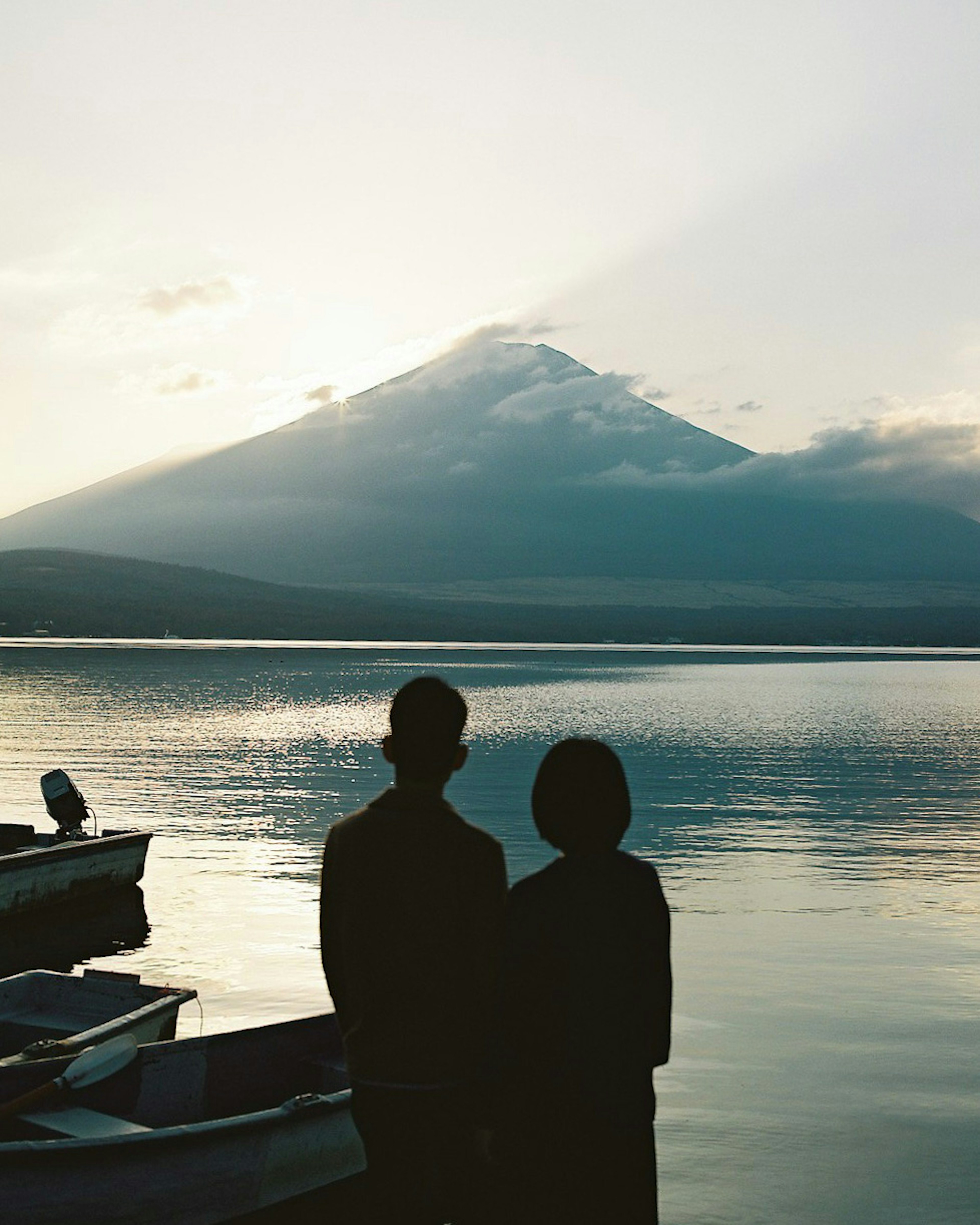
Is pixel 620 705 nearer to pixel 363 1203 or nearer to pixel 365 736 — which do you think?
pixel 365 736

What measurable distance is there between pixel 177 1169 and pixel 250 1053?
177 cm

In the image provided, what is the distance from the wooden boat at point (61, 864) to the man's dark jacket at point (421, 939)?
43.3 ft

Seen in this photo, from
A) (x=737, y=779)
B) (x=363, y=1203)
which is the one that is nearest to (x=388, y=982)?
(x=363, y=1203)

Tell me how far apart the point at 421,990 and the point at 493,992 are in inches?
9.8

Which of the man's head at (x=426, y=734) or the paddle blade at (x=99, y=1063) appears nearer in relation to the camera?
the man's head at (x=426, y=734)

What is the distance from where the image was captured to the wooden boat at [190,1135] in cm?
680

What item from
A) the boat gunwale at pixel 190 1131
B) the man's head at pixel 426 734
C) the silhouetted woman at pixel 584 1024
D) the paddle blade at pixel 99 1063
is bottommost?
the boat gunwale at pixel 190 1131

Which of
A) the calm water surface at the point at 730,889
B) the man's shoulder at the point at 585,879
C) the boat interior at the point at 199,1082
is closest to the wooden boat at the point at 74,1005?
the boat interior at the point at 199,1082

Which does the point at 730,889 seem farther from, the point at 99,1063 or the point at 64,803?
the point at 99,1063

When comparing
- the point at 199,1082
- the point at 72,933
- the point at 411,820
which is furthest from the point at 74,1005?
the point at 72,933

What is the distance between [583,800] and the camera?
4645mm

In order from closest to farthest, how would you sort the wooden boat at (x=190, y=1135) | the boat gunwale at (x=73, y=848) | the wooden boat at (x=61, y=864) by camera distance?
the wooden boat at (x=190, y=1135)
the wooden boat at (x=61, y=864)
the boat gunwale at (x=73, y=848)

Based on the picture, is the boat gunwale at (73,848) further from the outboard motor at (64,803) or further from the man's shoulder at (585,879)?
the man's shoulder at (585,879)

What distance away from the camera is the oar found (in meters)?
7.56
